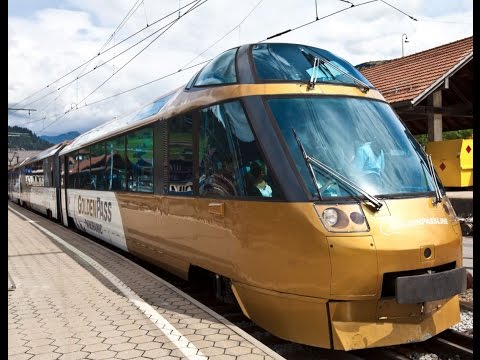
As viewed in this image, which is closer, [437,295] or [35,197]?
[437,295]

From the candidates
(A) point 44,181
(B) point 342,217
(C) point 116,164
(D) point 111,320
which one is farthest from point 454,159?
(A) point 44,181

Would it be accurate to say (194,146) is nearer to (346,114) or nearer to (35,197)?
(346,114)

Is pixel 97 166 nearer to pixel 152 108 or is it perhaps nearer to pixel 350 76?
pixel 152 108

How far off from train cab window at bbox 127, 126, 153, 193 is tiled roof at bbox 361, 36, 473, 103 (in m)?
8.59

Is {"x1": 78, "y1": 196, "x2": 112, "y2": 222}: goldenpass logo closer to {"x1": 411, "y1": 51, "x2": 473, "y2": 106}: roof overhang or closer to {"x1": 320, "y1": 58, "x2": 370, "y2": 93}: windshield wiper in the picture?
{"x1": 320, "y1": 58, "x2": 370, "y2": 93}: windshield wiper

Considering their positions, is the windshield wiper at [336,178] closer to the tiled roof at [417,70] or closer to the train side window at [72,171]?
the train side window at [72,171]

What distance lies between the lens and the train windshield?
4.46 metres

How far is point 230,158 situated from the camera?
5.00 meters

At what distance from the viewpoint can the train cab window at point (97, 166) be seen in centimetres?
1030

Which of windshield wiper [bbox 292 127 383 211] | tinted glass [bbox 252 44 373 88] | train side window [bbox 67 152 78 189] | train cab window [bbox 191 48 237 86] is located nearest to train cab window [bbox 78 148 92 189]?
train side window [bbox 67 152 78 189]

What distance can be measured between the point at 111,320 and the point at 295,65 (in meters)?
3.22

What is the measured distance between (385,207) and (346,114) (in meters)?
1.09

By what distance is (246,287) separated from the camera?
4719 mm

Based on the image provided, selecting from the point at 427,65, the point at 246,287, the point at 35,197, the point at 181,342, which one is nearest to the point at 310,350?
the point at 246,287
